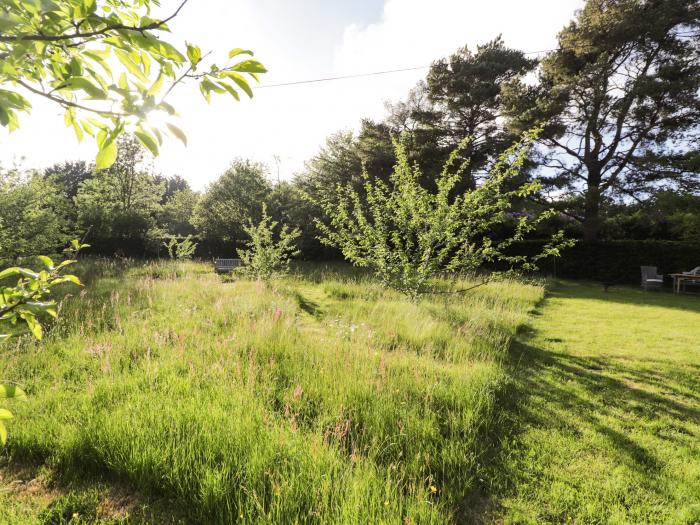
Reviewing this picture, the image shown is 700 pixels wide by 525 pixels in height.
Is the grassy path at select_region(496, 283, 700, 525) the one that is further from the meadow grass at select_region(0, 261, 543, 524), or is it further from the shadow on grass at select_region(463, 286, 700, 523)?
the meadow grass at select_region(0, 261, 543, 524)

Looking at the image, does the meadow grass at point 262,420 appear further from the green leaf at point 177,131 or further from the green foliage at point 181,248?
the green foliage at point 181,248

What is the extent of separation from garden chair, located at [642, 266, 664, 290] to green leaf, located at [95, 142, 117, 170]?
19238 millimetres

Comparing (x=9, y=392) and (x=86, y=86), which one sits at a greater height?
(x=86, y=86)

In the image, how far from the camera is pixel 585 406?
3896mm

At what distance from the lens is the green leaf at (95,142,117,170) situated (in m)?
0.92

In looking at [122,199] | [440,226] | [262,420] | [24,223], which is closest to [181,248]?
[24,223]

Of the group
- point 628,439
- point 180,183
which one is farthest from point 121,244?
point 180,183

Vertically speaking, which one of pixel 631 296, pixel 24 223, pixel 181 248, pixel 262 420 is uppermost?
pixel 24 223

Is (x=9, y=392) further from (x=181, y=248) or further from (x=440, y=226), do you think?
(x=181, y=248)

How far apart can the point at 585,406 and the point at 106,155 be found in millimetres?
4813

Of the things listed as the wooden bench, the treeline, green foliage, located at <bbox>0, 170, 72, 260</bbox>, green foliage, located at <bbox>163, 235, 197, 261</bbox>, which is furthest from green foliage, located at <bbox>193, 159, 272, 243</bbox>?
green foliage, located at <bbox>0, 170, 72, 260</bbox>

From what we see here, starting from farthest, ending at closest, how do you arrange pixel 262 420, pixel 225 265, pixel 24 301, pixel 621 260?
pixel 621 260 < pixel 225 265 < pixel 262 420 < pixel 24 301

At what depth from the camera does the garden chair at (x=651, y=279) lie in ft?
48.5

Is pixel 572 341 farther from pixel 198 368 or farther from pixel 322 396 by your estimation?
pixel 198 368
